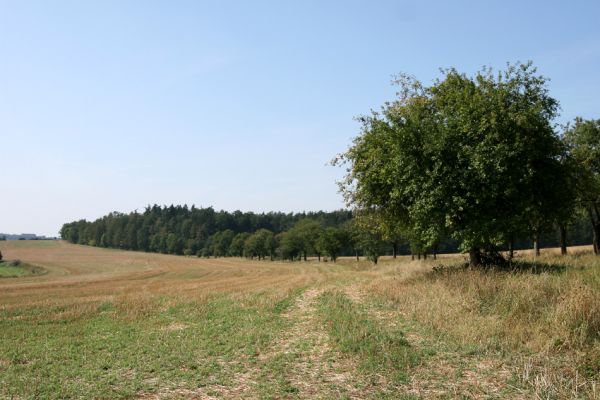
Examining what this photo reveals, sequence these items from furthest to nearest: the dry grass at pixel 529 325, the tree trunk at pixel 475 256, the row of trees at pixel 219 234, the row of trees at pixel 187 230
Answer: the row of trees at pixel 187 230, the row of trees at pixel 219 234, the tree trunk at pixel 475 256, the dry grass at pixel 529 325

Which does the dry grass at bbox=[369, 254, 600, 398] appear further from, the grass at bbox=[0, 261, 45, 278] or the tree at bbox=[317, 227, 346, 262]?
the tree at bbox=[317, 227, 346, 262]

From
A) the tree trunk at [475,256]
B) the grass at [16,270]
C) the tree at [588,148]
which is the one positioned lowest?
the grass at [16,270]

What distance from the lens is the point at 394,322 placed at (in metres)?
12.7

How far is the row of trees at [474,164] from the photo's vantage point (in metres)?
19.4

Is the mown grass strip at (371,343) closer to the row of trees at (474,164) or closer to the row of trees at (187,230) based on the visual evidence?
the row of trees at (474,164)

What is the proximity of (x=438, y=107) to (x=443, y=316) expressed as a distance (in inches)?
566

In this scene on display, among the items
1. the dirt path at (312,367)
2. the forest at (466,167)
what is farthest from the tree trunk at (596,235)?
the dirt path at (312,367)

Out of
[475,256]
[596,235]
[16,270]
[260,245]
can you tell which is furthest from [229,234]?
[475,256]

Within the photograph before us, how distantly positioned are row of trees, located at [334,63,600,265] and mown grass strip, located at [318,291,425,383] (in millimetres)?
7594

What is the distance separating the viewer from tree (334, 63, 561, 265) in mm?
19375

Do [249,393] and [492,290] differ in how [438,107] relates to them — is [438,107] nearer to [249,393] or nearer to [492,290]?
[492,290]

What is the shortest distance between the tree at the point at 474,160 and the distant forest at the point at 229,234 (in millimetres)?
71877

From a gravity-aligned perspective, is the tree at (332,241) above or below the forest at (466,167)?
below

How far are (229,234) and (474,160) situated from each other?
12275cm
